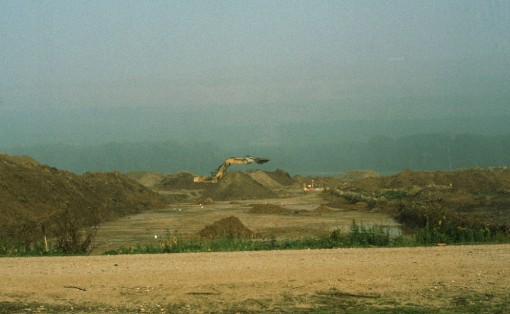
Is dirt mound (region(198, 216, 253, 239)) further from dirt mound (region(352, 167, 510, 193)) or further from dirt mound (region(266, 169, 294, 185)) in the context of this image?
dirt mound (region(266, 169, 294, 185))

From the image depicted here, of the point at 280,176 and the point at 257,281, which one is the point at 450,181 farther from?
the point at 257,281

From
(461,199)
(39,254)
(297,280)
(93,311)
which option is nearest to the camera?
(93,311)

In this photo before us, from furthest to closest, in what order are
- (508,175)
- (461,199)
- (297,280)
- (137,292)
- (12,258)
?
(508,175) → (461,199) → (12,258) → (297,280) → (137,292)

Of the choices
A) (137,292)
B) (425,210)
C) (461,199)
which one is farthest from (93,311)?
(461,199)

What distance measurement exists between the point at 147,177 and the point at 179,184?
17177 millimetres

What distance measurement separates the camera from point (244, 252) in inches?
591

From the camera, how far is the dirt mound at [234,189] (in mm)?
61969

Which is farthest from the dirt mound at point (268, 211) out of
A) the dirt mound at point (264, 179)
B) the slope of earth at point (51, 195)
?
the dirt mound at point (264, 179)

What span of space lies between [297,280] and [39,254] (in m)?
7.45

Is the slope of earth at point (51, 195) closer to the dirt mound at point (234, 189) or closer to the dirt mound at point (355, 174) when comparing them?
the dirt mound at point (234, 189)

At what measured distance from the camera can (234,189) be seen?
62438 millimetres

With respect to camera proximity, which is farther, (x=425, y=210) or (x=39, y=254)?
(x=425, y=210)

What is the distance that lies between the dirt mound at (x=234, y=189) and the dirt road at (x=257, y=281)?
4721cm

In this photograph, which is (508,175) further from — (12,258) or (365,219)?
(12,258)
